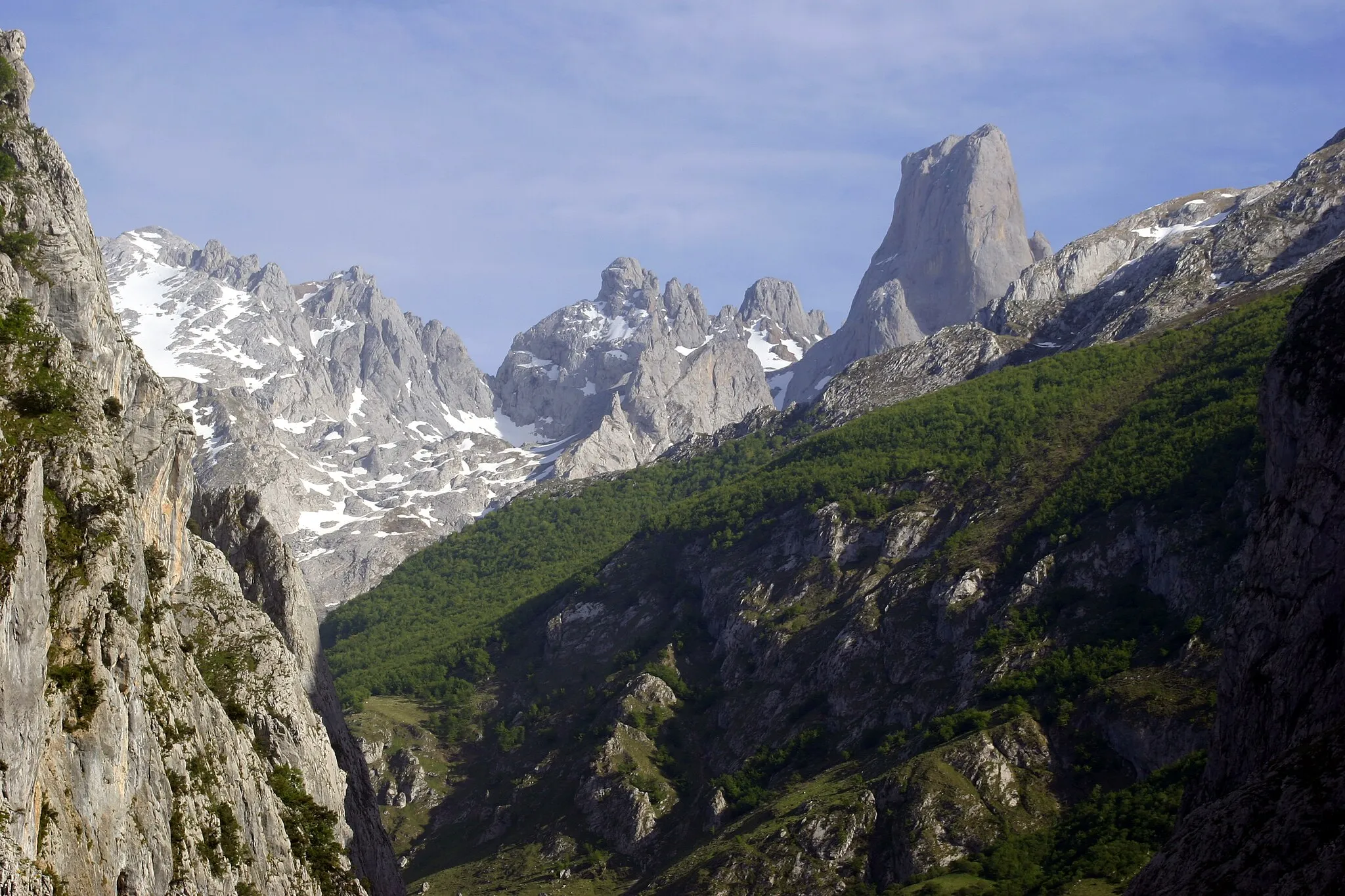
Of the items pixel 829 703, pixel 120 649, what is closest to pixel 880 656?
pixel 829 703

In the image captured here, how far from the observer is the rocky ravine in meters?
41.5

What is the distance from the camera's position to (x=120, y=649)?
49250 millimetres

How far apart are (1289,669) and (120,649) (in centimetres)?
4432

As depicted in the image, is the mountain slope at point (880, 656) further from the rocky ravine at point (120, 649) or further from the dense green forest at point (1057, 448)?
the rocky ravine at point (120, 649)

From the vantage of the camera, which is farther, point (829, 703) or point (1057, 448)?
point (1057, 448)

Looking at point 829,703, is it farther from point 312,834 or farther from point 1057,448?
point 312,834

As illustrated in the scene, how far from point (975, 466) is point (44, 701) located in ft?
456

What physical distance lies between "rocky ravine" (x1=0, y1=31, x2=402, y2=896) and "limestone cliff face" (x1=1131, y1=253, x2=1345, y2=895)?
112 feet

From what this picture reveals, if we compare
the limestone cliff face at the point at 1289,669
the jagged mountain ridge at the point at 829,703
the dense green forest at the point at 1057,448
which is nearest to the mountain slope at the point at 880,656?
the jagged mountain ridge at the point at 829,703

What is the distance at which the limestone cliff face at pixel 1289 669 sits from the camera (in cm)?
3766

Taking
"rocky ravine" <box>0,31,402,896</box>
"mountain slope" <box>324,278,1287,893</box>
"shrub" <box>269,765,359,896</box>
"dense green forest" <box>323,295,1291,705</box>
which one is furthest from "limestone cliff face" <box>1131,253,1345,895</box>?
"dense green forest" <box>323,295,1291,705</box>

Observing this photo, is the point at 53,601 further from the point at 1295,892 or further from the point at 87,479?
the point at 1295,892

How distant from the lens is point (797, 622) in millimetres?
162000

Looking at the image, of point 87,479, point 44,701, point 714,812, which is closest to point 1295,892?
point 44,701
